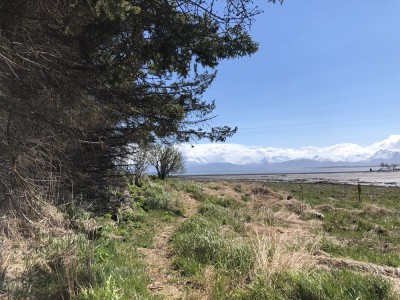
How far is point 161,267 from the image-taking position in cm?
743

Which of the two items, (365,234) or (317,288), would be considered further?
(365,234)

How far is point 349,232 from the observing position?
13445 millimetres

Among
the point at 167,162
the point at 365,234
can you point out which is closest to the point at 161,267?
the point at 365,234

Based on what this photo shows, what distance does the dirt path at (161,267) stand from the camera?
606cm

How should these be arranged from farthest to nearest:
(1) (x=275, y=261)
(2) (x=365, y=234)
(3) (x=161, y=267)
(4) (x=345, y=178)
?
(4) (x=345, y=178), (2) (x=365, y=234), (3) (x=161, y=267), (1) (x=275, y=261)

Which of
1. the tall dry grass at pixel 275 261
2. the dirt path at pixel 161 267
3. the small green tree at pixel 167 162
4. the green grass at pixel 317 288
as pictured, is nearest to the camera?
the green grass at pixel 317 288

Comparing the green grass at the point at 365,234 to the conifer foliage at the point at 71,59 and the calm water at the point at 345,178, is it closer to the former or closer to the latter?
the conifer foliage at the point at 71,59

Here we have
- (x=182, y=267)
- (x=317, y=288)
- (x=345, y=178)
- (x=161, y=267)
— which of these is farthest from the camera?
(x=345, y=178)

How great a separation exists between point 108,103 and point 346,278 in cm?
603

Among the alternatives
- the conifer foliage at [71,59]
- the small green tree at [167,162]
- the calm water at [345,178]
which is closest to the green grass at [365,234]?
the conifer foliage at [71,59]

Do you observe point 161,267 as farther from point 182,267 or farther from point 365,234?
point 365,234

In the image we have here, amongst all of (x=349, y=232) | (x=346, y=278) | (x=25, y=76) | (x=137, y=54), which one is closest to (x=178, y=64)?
(x=137, y=54)

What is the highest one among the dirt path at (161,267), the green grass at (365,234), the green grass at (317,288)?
the green grass at (317,288)

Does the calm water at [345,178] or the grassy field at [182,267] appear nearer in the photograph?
the grassy field at [182,267]
